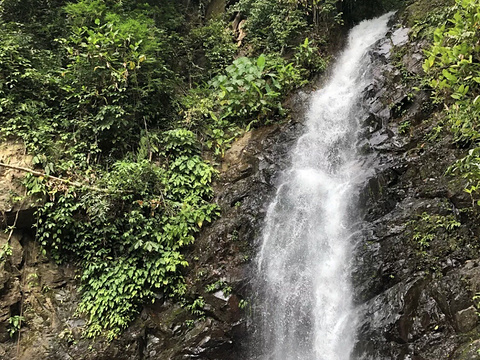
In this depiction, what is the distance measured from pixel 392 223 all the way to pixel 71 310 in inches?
255

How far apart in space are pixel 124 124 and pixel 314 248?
211 inches

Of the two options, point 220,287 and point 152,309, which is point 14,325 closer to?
point 152,309

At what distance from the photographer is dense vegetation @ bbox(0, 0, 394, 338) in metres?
6.95

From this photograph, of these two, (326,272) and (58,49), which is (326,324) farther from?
(58,49)

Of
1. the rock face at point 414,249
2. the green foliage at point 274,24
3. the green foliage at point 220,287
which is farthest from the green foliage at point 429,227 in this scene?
the green foliage at point 274,24

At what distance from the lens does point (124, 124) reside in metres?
8.27

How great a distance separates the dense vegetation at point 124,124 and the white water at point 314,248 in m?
1.52

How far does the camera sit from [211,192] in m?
8.20

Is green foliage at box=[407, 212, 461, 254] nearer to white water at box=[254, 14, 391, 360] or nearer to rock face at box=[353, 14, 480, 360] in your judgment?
rock face at box=[353, 14, 480, 360]

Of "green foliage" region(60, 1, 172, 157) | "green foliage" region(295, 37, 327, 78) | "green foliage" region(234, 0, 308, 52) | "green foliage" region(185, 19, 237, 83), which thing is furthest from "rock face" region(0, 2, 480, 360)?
"green foliage" region(185, 19, 237, 83)

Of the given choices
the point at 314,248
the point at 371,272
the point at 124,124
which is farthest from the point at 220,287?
the point at 124,124

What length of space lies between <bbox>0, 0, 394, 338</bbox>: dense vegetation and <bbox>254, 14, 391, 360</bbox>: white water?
1516mm

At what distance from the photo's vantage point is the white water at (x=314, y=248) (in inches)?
236

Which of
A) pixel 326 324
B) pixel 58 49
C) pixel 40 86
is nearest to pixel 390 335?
pixel 326 324
